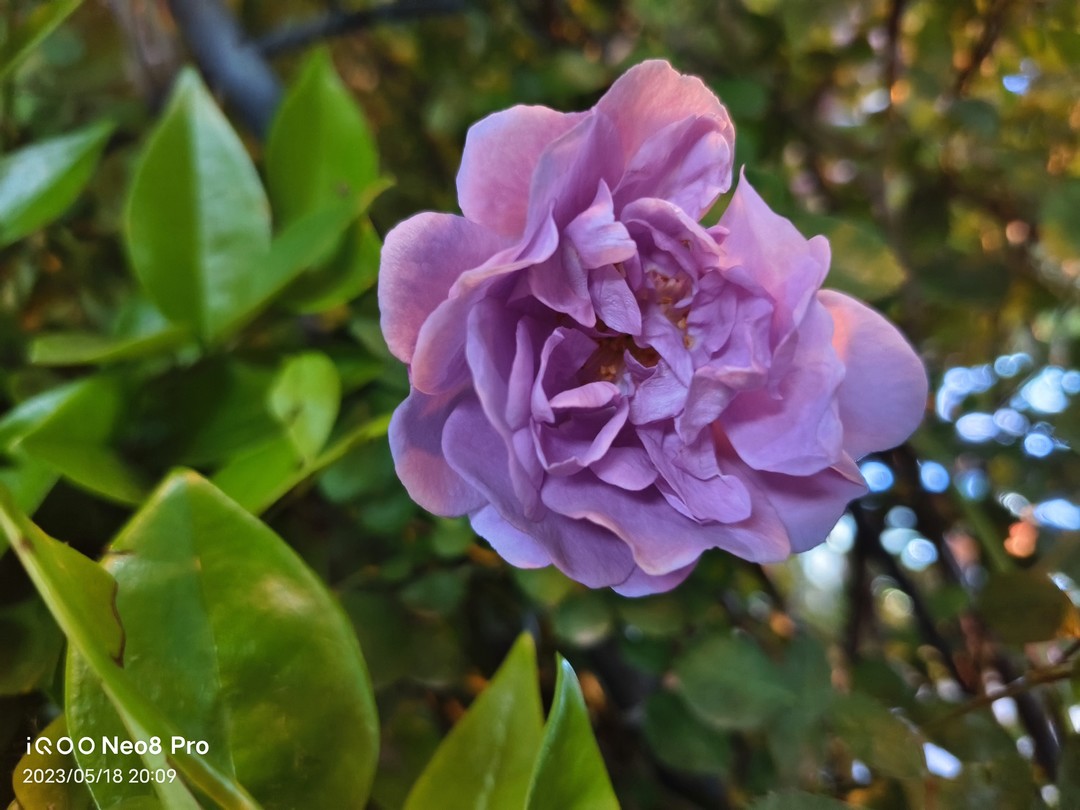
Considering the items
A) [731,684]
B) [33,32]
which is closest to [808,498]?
[731,684]

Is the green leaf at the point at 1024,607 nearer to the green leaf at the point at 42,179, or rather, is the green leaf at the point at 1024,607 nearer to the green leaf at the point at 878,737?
the green leaf at the point at 878,737

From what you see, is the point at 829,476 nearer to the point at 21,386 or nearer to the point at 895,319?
the point at 895,319

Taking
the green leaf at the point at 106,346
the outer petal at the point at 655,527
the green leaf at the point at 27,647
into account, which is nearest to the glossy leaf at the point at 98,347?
the green leaf at the point at 106,346

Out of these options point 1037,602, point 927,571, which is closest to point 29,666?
point 1037,602

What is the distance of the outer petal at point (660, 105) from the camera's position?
211 millimetres

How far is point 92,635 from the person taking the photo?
0.18m

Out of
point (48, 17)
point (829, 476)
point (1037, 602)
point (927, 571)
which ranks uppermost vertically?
point (48, 17)

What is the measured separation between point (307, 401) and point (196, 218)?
0.43 feet

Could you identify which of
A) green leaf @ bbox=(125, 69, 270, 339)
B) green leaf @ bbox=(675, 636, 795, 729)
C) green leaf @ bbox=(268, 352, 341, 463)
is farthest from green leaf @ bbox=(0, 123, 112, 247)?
green leaf @ bbox=(675, 636, 795, 729)

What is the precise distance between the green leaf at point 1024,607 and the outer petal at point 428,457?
24 cm

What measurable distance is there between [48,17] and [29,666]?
26cm

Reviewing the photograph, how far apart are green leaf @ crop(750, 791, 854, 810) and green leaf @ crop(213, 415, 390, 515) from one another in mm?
183

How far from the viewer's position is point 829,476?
0.23 metres

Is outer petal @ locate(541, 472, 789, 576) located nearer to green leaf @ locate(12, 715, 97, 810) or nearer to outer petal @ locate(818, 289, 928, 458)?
outer petal @ locate(818, 289, 928, 458)
